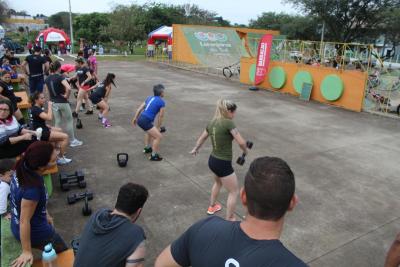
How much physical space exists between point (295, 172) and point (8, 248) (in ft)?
17.1

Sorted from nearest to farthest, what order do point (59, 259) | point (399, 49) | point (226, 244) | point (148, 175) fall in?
1. point (226, 244)
2. point (59, 259)
3. point (148, 175)
4. point (399, 49)

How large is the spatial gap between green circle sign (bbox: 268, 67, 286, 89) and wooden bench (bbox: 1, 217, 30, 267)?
13.7 meters

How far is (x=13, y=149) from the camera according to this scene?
17.0ft

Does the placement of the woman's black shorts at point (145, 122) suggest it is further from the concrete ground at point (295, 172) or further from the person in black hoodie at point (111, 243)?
the person in black hoodie at point (111, 243)

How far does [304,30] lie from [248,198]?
4745 centimetres

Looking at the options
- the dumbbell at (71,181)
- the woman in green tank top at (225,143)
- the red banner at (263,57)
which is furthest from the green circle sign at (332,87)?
the dumbbell at (71,181)

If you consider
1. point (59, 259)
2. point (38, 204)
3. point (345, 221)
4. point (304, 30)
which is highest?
point (304, 30)

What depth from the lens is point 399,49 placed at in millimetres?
51312

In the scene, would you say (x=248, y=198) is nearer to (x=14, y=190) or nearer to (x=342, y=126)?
(x=14, y=190)

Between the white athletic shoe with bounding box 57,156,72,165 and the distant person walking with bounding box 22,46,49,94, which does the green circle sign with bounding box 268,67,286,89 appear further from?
the white athletic shoe with bounding box 57,156,72,165

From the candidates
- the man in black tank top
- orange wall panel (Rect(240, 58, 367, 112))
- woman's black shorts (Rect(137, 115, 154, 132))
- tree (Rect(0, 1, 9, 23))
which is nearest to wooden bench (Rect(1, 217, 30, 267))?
woman's black shorts (Rect(137, 115, 154, 132))

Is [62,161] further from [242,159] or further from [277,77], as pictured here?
[277,77]

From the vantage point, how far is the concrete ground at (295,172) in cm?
464

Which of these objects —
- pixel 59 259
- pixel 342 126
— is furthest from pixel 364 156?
pixel 59 259
